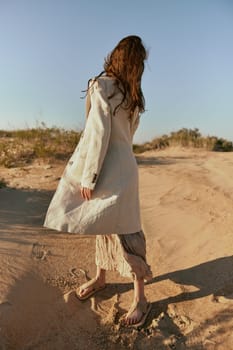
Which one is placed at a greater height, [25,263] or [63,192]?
[63,192]

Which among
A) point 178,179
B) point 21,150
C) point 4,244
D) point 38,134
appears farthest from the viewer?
point 38,134

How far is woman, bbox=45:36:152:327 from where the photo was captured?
→ 2676 mm

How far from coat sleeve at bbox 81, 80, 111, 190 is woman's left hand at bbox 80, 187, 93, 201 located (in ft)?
0.11

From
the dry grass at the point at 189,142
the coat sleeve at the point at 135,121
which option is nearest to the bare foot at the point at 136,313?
the coat sleeve at the point at 135,121

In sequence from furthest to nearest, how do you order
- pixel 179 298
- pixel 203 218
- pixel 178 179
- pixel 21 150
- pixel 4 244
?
pixel 21 150
pixel 178 179
pixel 203 218
pixel 4 244
pixel 179 298

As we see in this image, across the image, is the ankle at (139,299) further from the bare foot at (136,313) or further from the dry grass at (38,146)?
the dry grass at (38,146)

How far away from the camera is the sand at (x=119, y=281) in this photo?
2.70 metres

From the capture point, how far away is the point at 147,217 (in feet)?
15.6

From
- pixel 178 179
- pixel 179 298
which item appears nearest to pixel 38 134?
pixel 178 179

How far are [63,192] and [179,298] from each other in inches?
46.9

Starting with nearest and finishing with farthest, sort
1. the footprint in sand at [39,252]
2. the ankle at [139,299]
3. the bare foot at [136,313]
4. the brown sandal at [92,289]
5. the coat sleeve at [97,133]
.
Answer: the coat sleeve at [97,133] < the bare foot at [136,313] < the ankle at [139,299] < the brown sandal at [92,289] < the footprint in sand at [39,252]

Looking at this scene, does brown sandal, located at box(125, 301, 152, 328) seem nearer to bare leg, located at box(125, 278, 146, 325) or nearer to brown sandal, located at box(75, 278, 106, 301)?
bare leg, located at box(125, 278, 146, 325)

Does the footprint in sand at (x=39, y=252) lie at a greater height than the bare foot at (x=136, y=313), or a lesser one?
greater

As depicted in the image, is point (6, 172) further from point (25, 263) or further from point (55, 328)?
point (55, 328)
